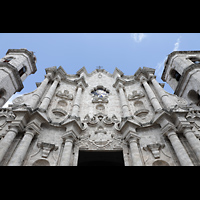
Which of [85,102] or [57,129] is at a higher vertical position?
[85,102]

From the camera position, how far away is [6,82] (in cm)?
1767

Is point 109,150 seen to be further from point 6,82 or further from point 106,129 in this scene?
point 6,82

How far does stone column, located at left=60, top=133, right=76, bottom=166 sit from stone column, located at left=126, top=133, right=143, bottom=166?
3666 mm

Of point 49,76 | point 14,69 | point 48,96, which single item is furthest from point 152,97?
point 14,69

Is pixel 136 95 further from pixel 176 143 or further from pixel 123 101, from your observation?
pixel 176 143

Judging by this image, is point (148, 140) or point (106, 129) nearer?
point (148, 140)

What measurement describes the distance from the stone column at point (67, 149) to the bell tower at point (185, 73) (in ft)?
44.4

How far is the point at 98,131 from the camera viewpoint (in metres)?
12.0

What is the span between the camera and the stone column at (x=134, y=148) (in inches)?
366

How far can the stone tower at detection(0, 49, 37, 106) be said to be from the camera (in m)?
17.7

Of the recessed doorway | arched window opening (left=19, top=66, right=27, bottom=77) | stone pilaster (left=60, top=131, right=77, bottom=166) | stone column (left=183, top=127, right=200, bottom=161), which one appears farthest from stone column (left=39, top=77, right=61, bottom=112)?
stone column (left=183, top=127, right=200, bottom=161)

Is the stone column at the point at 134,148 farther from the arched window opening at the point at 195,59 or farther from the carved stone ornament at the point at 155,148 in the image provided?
the arched window opening at the point at 195,59
